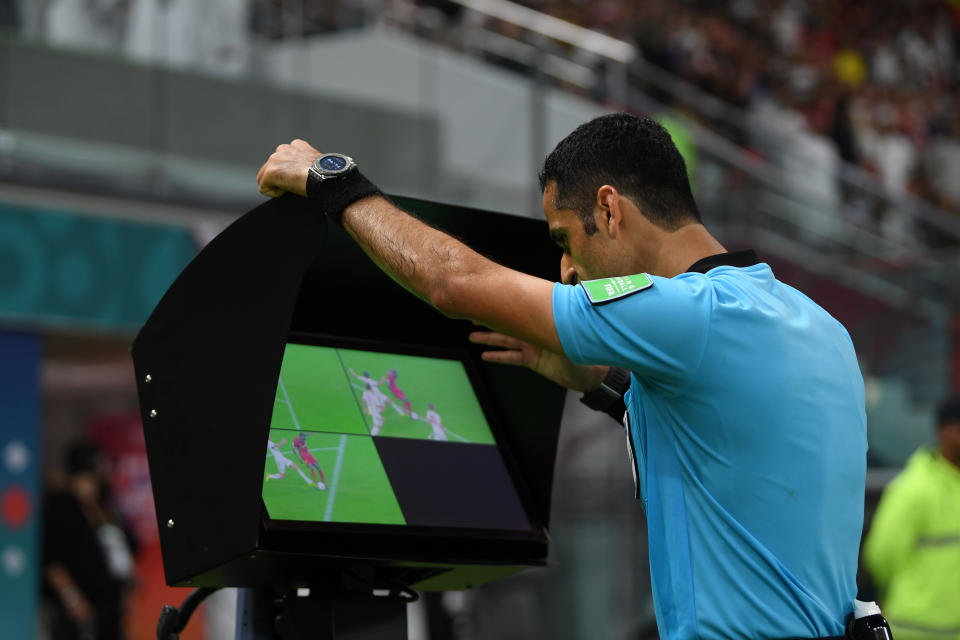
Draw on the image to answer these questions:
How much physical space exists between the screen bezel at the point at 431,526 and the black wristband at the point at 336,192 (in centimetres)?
40

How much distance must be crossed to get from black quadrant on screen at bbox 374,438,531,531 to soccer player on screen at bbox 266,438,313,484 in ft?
0.75

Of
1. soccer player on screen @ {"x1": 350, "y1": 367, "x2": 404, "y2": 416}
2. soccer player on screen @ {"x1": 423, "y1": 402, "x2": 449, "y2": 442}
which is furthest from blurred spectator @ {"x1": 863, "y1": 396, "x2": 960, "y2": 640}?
soccer player on screen @ {"x1": 350, "y1": 367, "x2": 404, "y2": 416}

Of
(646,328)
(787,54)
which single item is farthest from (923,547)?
(787,54)

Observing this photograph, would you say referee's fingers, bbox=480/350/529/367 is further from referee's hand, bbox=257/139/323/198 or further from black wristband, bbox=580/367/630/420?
referee's hand, bbox=257/139/323/198

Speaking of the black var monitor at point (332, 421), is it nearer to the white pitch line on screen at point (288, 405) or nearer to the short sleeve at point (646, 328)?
the white pitch line on screen at point (288, 405)

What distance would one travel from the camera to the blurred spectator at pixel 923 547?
6527 mm

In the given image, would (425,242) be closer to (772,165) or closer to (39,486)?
(39,486)

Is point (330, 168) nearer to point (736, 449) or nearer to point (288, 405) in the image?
→ point (288, 405)

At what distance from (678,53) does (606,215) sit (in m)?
12.2

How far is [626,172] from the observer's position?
2.67 metres

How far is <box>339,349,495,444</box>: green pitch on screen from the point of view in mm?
3141

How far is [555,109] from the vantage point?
1101cm

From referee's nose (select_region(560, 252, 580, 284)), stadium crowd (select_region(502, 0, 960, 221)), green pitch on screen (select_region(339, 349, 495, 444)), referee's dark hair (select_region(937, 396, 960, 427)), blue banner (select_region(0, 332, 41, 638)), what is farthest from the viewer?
stadium crowd (select_region(502, 0, 960, 221))

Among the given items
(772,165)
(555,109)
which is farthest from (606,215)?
(772,165)
